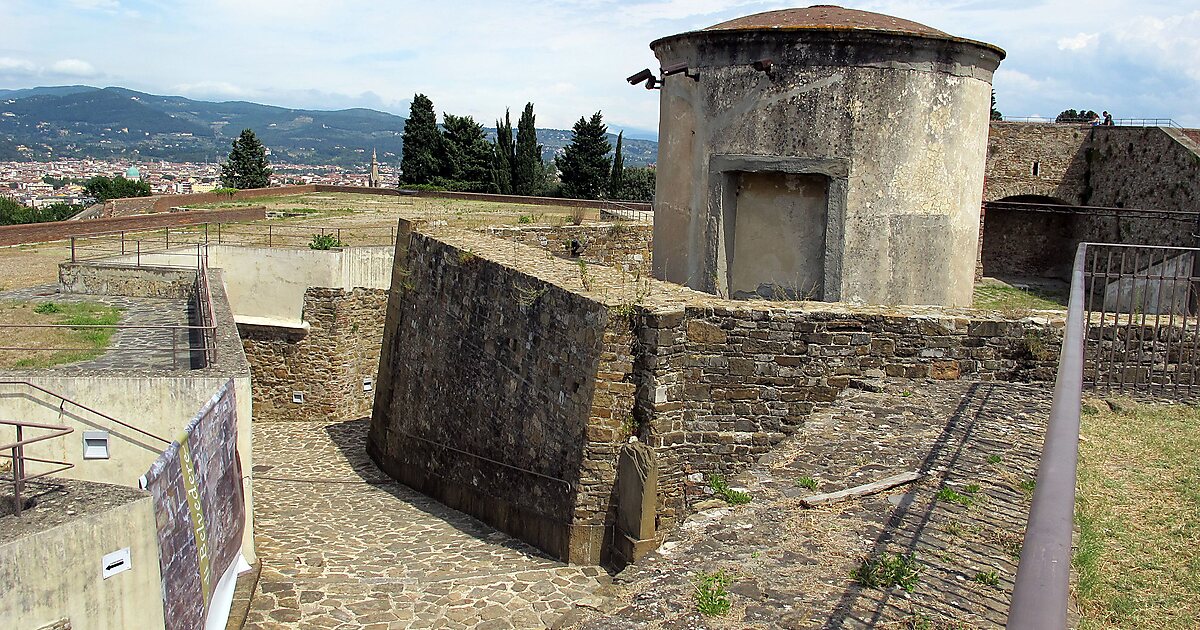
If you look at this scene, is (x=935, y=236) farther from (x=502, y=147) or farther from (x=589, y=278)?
(x=502, y=147)

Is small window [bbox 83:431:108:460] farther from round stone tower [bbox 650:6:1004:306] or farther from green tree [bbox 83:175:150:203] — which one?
green tree [bbox 83:175:150:203]

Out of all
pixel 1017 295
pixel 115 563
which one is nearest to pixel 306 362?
pixel 115 563

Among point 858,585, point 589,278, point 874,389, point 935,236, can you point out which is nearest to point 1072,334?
point 858,585

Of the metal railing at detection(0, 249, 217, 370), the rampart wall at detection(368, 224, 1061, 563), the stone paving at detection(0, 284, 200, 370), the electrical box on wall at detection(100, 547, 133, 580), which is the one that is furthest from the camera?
the stone paving at detection(0, 284, 200, 370)

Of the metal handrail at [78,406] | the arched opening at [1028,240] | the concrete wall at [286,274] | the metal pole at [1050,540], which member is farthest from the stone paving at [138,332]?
the arched opening at [1028,240]

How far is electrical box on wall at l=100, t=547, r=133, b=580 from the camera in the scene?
24.1 feet

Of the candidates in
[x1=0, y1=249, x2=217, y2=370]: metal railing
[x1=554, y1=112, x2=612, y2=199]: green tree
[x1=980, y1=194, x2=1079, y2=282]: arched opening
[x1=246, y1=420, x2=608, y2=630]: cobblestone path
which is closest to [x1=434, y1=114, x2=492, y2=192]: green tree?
[x1=554, y1=112, x2=612, y2=199]: green tree

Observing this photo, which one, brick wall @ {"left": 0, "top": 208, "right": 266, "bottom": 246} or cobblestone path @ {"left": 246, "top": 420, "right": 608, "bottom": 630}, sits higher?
brick wall @ {"left": 0, "top": 208, "right": 266, "bottom": 246}

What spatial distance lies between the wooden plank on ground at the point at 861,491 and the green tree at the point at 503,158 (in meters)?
43.0

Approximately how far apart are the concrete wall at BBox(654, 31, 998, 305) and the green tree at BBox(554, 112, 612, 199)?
4031 cm

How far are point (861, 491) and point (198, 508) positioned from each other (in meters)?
5.53

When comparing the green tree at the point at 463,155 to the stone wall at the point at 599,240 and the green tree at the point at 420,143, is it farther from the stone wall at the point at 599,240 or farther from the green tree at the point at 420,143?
the stone wall at the point at 599,240

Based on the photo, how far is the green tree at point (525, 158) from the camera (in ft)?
163

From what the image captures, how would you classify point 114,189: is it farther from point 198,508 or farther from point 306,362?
point 198,508
